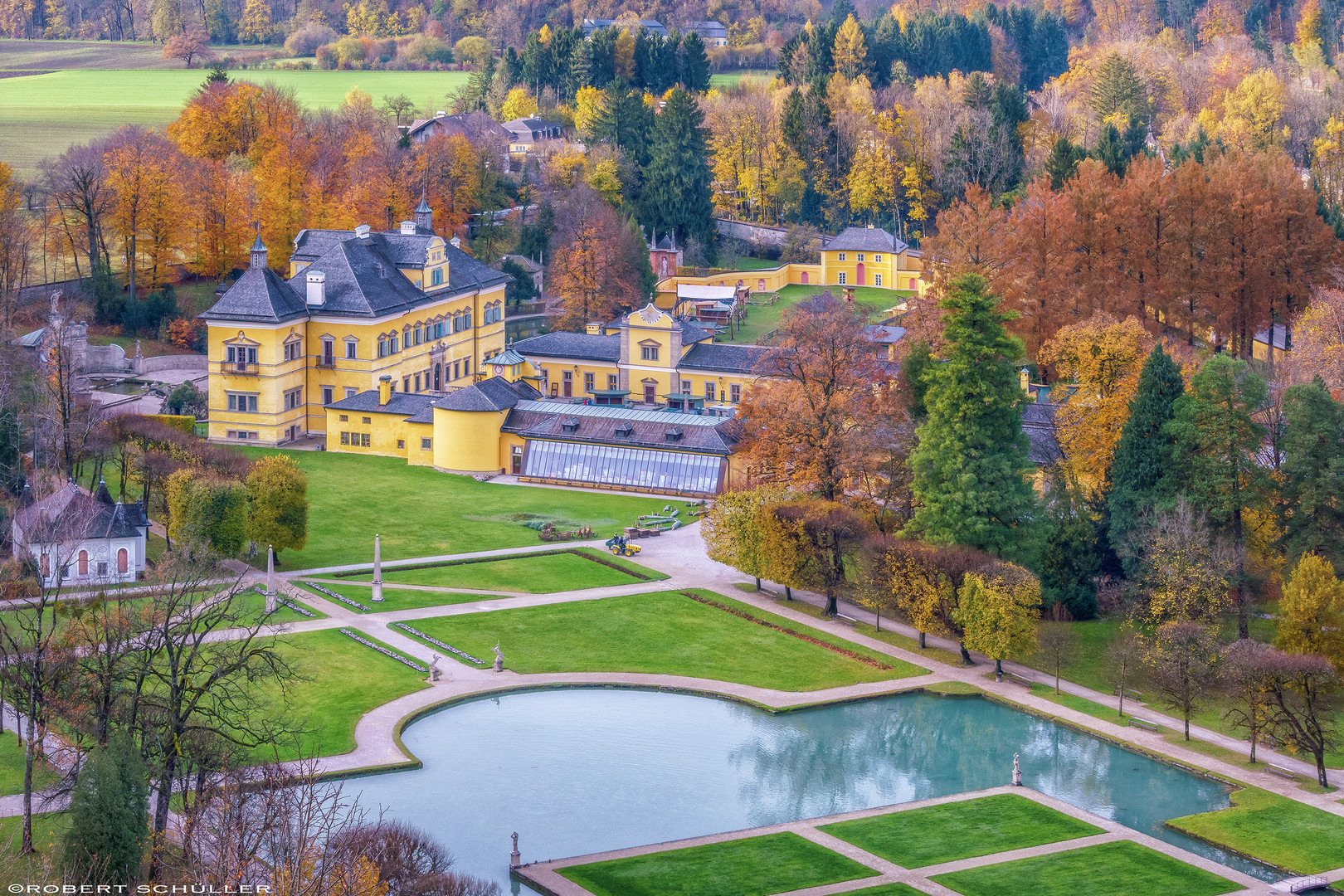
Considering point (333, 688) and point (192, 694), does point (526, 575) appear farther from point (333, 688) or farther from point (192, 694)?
point (192, 694)

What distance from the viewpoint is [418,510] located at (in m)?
77.4

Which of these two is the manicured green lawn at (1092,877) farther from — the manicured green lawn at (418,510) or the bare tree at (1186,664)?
the manicured green lawn at (418,510)

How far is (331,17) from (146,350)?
104975mm

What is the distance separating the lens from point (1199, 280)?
88.6 metres

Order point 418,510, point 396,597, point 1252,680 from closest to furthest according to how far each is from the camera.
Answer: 1. point 1252,680
2. point 396,597
3. point 418,510

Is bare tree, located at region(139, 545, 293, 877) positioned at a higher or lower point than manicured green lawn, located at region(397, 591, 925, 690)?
higher

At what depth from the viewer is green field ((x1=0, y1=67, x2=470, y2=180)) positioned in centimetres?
13700

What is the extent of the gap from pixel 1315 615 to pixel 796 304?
2432 inches

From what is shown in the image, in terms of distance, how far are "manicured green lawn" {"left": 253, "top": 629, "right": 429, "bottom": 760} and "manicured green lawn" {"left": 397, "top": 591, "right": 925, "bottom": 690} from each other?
331 cm

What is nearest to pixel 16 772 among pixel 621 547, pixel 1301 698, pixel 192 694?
pixel 192 694

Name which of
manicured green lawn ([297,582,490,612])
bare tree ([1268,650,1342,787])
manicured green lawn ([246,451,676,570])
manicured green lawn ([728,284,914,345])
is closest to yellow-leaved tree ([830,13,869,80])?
manicured green lawn ([728,284,914,345])

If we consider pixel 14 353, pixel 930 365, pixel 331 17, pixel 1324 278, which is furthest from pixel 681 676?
pixel 331 17

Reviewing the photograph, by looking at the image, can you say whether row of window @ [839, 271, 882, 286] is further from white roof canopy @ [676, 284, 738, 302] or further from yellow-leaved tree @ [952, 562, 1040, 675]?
yellow-leaved tree @ [952, 562, 1040, 675]

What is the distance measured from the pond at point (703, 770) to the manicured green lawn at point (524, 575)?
10670 mm
